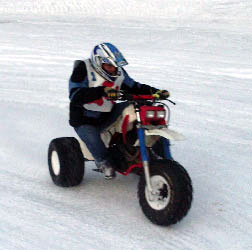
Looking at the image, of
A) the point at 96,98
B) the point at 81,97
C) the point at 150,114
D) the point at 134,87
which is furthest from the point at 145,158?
the point at 134,87

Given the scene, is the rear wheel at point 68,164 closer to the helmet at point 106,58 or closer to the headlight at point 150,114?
the helmet at point 106,58

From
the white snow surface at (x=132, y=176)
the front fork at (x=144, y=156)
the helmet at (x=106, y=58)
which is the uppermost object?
the helmet at (x=106, y=58)

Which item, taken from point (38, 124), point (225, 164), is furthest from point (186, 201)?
point (38, 124)

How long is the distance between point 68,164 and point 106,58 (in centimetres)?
109

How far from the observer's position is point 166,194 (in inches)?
166

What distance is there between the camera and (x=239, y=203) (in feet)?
16.0

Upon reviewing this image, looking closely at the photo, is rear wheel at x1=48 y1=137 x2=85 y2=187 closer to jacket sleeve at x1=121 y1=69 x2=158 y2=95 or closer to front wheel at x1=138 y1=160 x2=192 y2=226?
jacket sleeve at x1=121 y1=69 x2=158 y2=95

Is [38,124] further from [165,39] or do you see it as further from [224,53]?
[165,39]

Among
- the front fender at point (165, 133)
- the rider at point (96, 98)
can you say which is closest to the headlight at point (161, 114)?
the front fender at point (165, 133)

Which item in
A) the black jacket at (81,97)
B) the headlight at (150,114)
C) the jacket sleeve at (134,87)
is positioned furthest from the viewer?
the jacket sleeve at (134,87)

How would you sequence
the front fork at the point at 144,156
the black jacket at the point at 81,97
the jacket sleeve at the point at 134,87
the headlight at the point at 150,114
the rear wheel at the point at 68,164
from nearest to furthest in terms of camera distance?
the front fork at the point at 144,156 → the headlight at the point at 150,114 → the black jacket at the point at 81,97 → the rear wheel at the point at 68,164 → the jacket sleeve at the point at 134,87

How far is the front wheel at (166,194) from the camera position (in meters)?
4.07

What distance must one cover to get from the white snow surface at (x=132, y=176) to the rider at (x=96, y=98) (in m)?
0.43

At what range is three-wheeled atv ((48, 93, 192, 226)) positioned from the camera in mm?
4113
